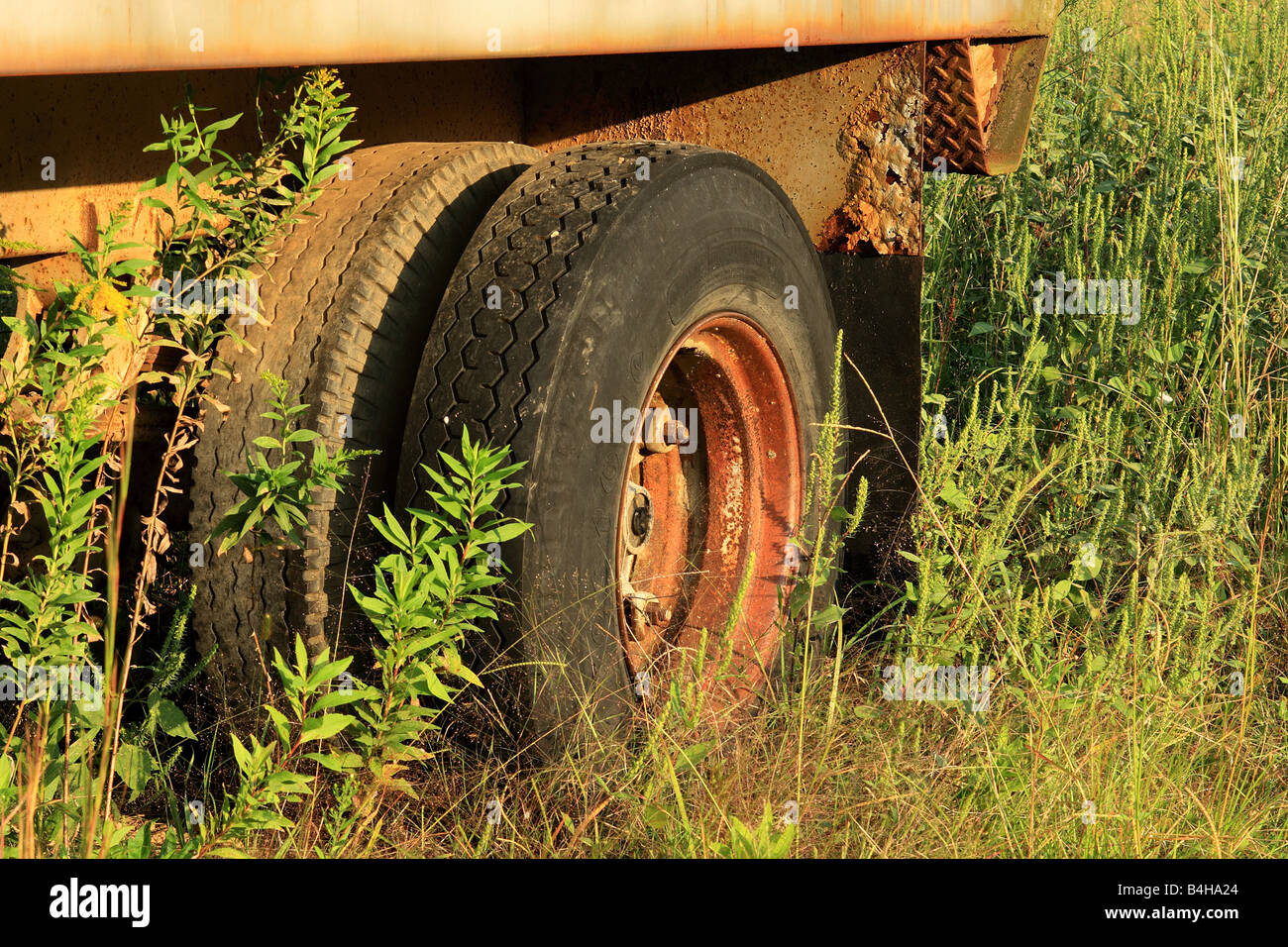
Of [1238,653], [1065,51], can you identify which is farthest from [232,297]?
[1065,51]

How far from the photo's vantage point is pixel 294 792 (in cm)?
231

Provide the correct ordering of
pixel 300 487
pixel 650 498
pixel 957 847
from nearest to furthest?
1. pixel 300 487
2. pixel 957 847
3. pixel 650 498

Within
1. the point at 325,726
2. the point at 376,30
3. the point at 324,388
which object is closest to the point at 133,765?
the point at 325,726

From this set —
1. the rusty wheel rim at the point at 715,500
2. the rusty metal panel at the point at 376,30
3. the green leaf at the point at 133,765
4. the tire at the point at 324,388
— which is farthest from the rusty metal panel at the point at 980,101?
the green leaf at the point at 133,765

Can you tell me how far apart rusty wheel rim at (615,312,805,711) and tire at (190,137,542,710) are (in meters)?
0.63

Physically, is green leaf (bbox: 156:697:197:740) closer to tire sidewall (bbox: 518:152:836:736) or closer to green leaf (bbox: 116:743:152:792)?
green leaf (bbox: 116:743:152:792)

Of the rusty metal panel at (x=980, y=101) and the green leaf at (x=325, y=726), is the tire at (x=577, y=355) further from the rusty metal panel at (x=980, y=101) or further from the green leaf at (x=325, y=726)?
the rusty metal panel at (x=980, y=101)

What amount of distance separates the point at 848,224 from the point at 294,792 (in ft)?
6.79

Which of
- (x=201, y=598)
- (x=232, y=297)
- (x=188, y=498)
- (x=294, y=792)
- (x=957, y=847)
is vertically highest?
(x=232, y=297)

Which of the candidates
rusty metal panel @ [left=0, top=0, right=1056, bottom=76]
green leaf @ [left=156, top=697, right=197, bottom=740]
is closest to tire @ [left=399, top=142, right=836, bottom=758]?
rusty metal panel @ [left=0, top=0, right=1056, bottom=76]

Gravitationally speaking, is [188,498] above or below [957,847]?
above

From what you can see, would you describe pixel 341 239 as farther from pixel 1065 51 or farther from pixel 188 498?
pixel 1065 51

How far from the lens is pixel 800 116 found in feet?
11.6

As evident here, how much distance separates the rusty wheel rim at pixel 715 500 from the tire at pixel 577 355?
0.10 metres
